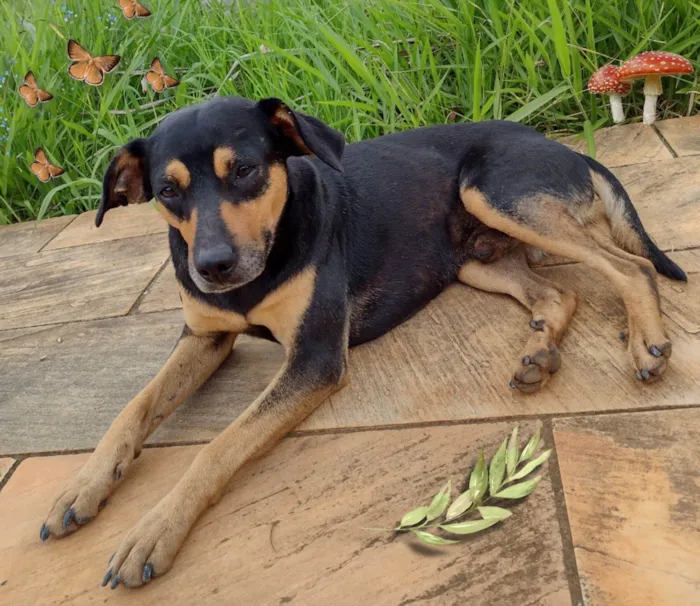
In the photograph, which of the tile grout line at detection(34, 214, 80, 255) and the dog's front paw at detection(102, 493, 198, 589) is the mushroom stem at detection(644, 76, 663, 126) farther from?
the tile grout line at detection(34, 214, 80, 255)

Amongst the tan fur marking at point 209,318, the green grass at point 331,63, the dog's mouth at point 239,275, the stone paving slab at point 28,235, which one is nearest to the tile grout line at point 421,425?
the tan fur marking at point 209,318

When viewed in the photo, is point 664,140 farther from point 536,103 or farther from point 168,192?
point 168,192

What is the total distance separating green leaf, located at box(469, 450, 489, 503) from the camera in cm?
202

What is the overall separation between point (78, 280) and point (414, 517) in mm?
3014

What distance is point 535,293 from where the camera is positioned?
116 inches

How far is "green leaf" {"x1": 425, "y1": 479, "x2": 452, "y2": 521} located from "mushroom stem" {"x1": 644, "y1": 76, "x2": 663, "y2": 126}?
3326mm

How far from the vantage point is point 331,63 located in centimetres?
509

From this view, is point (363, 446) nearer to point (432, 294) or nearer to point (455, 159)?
point (432, 294)

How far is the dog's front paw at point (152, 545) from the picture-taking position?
1.95 m

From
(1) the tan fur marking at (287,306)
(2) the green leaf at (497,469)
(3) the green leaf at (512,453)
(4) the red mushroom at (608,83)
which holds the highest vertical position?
(1) the tan fur marking at (287,306)


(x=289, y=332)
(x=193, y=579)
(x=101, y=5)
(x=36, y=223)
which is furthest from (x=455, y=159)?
(x=101, y=5)

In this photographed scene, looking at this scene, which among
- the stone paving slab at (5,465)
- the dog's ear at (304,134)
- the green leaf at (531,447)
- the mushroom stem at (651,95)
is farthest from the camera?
the mushroom stem at (651,95)

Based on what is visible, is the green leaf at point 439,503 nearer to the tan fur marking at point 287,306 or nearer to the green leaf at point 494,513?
the green leaf at point 494,513

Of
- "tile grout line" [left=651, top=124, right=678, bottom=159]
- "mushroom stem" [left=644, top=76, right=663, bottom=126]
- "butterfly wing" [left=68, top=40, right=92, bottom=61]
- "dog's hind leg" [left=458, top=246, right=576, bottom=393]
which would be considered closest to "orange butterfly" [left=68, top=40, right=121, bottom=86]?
"butterfly wing" [left=68, top=40, right=92, bottom=61]
